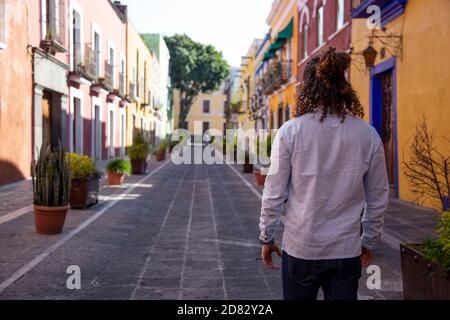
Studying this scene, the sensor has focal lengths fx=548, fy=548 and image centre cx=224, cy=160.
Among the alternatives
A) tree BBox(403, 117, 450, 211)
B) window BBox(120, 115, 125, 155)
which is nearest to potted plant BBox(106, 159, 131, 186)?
tree BBox(403, 117, 450, 211)

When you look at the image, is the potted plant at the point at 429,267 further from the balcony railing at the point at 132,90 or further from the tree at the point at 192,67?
the tree at the point at 192,67

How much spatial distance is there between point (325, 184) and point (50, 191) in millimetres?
5248

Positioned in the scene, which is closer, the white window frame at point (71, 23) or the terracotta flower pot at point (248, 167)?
the white window frame at point (71, 23)

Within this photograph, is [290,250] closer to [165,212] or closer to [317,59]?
[317,59]

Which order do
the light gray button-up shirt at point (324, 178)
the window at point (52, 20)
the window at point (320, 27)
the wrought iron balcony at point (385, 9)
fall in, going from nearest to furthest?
the light gray button-up shirt at point (324, 178) → the wrought iron balcony at point (385, 9) → the window at point (52, 20) → the window at point (320, 27)

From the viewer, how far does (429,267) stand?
3.49 metres

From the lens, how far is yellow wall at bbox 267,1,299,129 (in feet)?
80.5

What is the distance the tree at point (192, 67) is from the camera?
5825 centimetres

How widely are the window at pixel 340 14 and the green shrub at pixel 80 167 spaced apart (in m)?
9.46

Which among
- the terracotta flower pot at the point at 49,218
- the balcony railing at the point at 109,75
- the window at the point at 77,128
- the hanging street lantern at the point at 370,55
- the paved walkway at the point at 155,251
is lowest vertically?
the paved walkway at the point at 155,251

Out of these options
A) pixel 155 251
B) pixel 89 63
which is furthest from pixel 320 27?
Result: pixel 155 251

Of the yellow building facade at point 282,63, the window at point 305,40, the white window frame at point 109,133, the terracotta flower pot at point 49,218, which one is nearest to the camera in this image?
the terracotta flower pot at point 49,218

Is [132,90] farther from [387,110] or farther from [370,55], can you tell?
[370,55]

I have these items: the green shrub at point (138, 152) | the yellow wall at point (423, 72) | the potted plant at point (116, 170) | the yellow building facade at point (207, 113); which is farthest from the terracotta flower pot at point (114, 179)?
the yellow building facade at point (207, 113)
